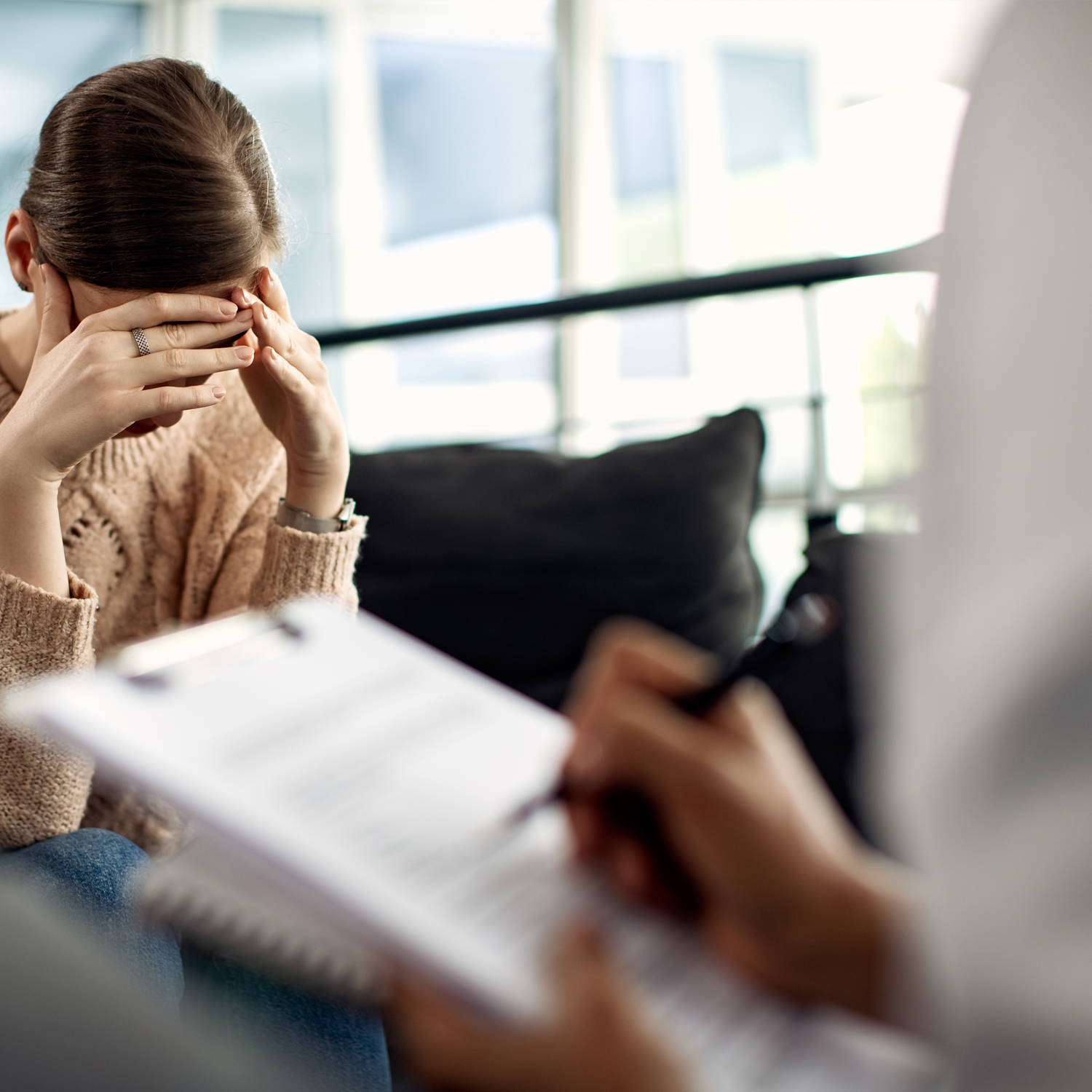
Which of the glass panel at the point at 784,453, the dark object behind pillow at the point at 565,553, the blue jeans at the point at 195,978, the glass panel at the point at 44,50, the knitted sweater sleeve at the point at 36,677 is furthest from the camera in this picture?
the glass panel at the point at 784,453

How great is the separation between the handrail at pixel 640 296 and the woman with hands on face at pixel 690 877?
88 centimetres

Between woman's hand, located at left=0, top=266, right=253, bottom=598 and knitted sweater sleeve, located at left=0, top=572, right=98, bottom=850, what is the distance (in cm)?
3

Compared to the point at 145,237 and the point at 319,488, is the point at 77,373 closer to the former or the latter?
the point at 145,237

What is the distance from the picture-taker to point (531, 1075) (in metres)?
0.28

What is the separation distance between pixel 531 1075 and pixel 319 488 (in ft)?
2.60

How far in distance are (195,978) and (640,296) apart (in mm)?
982

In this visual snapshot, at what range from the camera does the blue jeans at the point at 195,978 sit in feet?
2.20

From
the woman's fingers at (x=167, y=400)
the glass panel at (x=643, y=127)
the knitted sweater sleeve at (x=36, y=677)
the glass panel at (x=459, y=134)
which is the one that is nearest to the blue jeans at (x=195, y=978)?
the knitted sweater sleeve at (x=36, y=677)

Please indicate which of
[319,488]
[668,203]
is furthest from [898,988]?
[668,203]

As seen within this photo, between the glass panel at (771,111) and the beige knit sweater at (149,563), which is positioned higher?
the glass panel at (771,111)

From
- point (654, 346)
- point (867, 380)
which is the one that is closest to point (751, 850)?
point (867, 380)

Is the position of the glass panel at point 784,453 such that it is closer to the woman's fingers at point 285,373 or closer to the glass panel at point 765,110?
the glass panel at point 765,110

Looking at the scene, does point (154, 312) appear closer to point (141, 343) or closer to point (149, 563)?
point (141, 343)

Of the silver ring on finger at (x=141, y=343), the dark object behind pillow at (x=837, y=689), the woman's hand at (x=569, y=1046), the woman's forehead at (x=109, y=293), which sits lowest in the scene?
the dark object behind pillow at (x=837, y=689)
